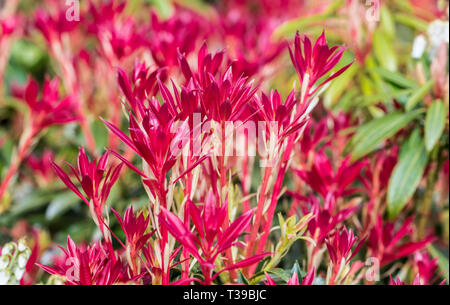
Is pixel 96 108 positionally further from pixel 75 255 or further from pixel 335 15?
pixel 75 255

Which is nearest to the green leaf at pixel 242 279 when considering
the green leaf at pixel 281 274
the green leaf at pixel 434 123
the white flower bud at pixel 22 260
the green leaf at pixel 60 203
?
the green leaf at pixel 281 274

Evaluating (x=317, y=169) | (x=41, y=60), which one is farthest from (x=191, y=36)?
(x=41, y=60)

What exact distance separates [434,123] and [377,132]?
107mm

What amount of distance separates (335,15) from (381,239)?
0.77m

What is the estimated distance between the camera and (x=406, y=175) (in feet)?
2.97

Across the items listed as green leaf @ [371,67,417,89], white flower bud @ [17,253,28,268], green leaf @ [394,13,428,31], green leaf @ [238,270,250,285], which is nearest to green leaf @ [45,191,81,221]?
white flower bud @ [17,253,28,268]

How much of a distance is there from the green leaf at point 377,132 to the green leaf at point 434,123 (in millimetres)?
41

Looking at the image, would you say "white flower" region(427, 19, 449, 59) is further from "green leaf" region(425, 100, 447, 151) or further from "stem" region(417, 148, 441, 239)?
"stem" region(417, 148, 441, 239)

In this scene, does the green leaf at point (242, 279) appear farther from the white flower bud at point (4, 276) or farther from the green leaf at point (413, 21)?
the green leaf at point (413, 21)

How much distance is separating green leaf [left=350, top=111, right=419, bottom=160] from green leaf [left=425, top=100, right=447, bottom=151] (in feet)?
0.14

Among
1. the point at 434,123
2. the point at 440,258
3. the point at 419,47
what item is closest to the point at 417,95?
the point at 434,123

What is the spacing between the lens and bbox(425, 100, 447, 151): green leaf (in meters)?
0.90

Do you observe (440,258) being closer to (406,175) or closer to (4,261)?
(406,175)
